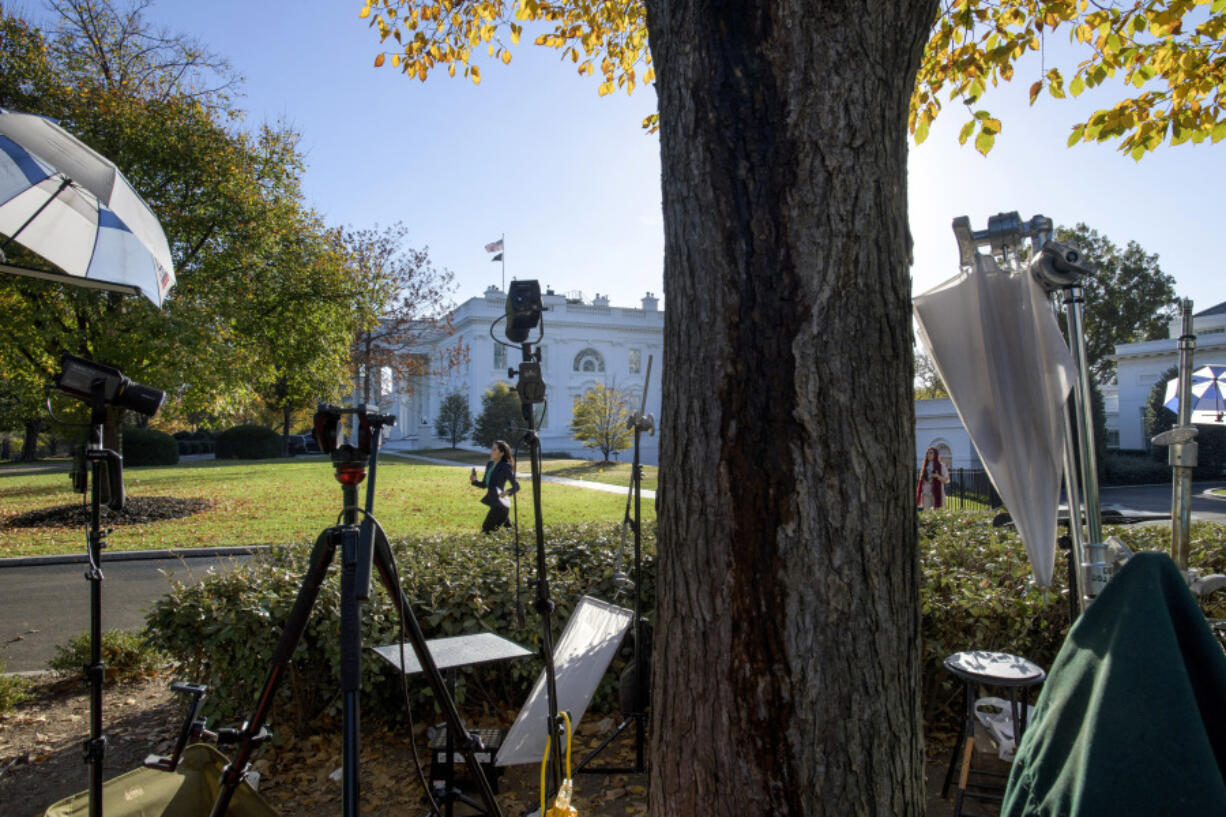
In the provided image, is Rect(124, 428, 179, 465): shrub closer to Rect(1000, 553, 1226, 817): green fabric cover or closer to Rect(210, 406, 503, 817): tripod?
Rect(210, 406, 503, 817): tripod

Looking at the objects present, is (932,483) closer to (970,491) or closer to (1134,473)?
(970,491)

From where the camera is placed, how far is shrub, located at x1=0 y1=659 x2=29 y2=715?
14.6 feet

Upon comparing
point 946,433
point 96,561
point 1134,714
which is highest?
point 946,433

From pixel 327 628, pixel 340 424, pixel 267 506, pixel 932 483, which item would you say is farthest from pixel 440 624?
pixel 932 483

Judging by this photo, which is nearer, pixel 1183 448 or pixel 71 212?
pixel 1183 448

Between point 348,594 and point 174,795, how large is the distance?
159 centimetres

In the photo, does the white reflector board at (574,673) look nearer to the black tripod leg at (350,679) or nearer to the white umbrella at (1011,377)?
the black tripod leg at (350,679)

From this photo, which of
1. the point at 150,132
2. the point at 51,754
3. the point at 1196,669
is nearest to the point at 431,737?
the point at 51,754

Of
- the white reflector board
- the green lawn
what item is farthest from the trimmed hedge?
the green lawn

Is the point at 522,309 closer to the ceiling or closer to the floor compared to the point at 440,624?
closer to the ceiling

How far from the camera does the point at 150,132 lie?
550 inches

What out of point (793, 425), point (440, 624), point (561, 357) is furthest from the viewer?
point (561, 357)

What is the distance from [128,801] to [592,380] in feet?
177

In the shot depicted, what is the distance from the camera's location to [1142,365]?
41.4m
